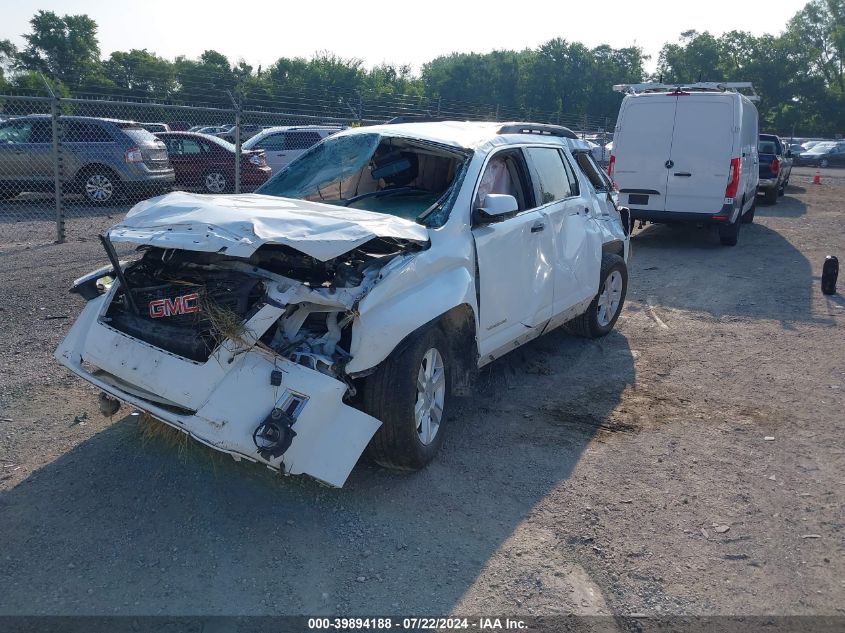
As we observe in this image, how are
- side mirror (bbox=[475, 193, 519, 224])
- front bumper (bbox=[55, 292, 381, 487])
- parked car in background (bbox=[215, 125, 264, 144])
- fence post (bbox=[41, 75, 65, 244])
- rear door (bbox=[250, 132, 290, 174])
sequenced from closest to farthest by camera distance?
1. front bumper (bbox=[55, 292, 381, 487])
2. side mirror (bbox=[475, 193, 519, 224])
3. fence post (bbox=[41, 75, 65, 244])
4. rear door (bbox=[250, 132, 290, 174])
5. parked car in background (bbox=[215, 125, 264, 144])

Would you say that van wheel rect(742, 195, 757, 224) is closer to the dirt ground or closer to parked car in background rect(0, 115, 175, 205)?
the dirt ground

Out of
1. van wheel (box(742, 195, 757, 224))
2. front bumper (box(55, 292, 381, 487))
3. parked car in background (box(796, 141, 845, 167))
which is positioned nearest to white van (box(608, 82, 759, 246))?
van wheel (box(742, 195, 757, 224))

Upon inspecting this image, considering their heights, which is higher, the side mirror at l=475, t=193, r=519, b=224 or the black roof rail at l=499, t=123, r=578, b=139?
the black roof rail at l=499, t=123, r=578, b=139

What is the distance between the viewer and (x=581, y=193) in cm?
633

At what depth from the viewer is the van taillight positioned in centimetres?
1159

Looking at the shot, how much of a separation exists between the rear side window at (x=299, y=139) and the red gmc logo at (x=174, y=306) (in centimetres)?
1462

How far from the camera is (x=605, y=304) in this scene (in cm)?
702

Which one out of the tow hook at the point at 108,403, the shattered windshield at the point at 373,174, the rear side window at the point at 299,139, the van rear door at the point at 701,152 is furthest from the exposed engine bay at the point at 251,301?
the rear side window at the point at 299,139

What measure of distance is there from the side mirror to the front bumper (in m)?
1.59

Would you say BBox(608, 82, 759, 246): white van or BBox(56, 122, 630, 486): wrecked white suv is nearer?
BBox(56, 122, 630, 486): wrecked white suv

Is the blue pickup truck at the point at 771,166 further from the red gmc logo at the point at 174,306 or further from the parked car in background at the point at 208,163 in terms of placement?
the red gmc logo at the point at 174,306

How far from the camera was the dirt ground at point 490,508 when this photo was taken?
3.21 metres

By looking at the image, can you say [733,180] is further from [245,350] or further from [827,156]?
[827,156]

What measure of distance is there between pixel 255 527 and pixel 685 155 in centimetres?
1026
